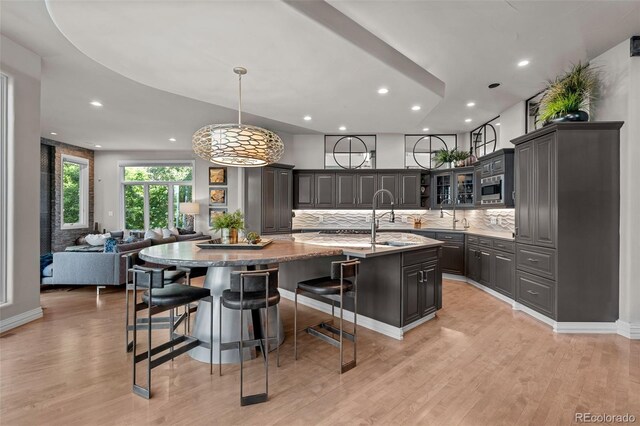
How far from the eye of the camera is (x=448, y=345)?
9.53 feet

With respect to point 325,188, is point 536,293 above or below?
below

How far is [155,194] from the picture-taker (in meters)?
8.93

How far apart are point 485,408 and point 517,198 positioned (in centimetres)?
302

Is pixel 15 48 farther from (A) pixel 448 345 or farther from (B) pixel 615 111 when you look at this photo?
(B) pixel 615 111

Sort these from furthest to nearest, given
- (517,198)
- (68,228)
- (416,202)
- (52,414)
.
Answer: (68,228)
(416,202)
(517,198)
(52,414)

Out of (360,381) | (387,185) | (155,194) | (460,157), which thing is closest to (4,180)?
(360,381)

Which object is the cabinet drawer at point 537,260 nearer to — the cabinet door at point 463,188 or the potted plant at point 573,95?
the potted plant at point 573,95

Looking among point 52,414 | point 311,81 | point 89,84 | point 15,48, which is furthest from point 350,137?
point 52,414

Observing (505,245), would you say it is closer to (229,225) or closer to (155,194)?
(229,225)

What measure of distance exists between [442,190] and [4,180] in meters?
6.83

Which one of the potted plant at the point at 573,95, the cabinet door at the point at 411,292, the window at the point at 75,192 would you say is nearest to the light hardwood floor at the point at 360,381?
the cabinet door at the point at 411,292

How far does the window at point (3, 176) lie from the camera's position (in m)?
3.26

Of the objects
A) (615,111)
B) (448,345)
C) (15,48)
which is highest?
(15,48)

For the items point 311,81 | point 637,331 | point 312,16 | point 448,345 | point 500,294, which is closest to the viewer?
point 312,16
